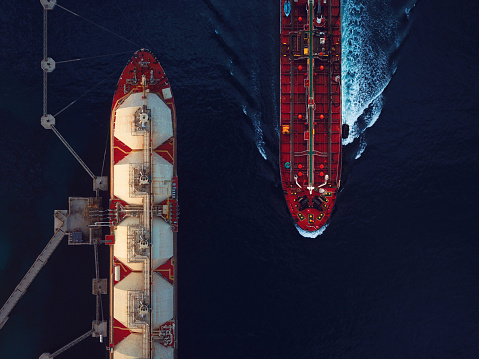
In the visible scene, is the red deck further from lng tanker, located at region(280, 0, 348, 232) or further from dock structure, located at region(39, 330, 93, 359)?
dock structure, located at region(39, 330, 93, 359)

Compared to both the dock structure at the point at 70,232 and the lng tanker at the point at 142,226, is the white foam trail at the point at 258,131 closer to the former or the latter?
the lng tanker at the point at 142,226

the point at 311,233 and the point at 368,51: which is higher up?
the point at 368,51

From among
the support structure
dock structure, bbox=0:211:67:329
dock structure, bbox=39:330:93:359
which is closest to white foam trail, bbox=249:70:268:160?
the support structure

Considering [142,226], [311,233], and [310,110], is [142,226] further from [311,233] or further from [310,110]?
[310,110]

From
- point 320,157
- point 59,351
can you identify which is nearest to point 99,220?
point 59,351

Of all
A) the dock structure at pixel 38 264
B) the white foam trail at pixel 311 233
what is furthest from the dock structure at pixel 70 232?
the white foam trail at pixel 311 233

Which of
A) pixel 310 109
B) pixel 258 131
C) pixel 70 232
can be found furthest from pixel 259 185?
pixel 70 232
